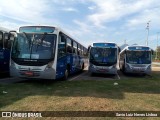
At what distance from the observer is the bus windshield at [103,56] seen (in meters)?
22.4

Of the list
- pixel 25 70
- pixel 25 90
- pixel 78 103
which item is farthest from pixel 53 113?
pixel 25 70

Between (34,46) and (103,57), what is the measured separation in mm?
8892

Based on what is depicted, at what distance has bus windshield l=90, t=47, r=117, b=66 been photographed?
22422mm

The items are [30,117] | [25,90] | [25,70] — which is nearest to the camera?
[30,117]

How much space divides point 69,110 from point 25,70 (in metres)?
6.19

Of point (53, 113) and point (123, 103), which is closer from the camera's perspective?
point (53, 113)

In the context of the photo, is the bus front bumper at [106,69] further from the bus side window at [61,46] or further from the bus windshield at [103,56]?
the bus side window at [61,46]

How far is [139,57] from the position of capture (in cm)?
2423

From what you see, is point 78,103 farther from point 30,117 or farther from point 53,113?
point 30,117

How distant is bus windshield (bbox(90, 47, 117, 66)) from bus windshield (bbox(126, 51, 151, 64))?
2516 millimetres

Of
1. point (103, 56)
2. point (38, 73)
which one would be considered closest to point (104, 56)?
point (103, 56)

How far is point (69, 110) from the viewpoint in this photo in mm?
9039

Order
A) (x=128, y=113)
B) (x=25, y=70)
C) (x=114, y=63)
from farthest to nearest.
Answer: (x=114, y=63)
(x=25, y=70)
(x=128, y=113)

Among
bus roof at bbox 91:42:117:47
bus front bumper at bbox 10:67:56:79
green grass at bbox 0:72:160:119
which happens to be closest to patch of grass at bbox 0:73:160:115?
green grass at bbox 0:72:160:119
